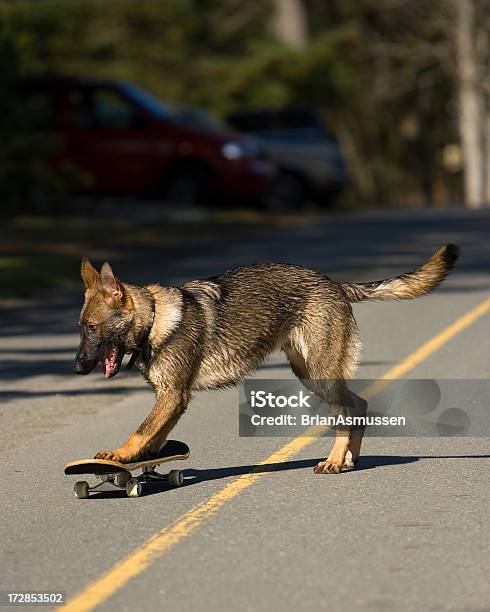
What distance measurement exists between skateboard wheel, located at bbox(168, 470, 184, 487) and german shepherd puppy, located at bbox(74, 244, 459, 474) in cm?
22

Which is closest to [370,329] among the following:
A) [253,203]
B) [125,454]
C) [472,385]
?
[472,385]

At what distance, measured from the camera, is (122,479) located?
793cm

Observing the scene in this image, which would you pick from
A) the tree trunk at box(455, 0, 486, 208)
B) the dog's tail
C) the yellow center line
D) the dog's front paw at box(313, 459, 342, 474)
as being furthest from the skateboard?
the tree trunk at box(455, 0, 486, 208)

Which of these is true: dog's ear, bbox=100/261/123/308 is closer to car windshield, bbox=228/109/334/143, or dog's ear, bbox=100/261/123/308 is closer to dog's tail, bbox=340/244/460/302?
dog's tail, bbox=340/244/460/302

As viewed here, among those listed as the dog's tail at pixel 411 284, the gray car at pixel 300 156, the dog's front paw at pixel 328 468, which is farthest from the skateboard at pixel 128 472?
the gray car at pixel 300 156

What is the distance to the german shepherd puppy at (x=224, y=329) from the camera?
26.4 feet

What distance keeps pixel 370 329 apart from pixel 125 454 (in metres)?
7.02

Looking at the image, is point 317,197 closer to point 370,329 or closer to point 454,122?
point 370,329

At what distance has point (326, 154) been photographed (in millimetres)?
30156

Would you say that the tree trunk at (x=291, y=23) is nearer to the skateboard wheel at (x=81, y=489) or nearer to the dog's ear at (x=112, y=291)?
the dog's ear at (x=112, y=291)

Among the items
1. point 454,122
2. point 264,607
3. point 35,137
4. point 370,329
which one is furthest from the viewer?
point 454,122

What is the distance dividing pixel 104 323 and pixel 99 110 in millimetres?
20326

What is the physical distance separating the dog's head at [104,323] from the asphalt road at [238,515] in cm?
72

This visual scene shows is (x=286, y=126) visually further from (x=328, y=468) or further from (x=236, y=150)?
(x=328, y=468)
